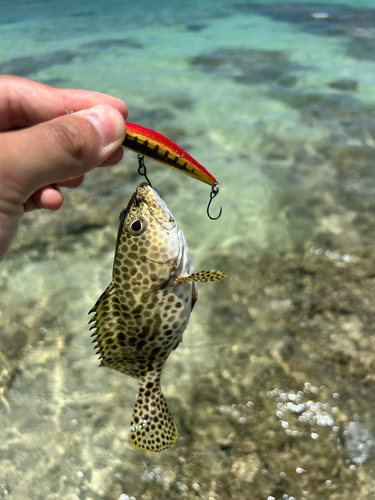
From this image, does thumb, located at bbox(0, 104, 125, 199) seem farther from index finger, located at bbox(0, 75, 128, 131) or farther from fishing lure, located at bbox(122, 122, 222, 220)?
index finger, located at bbox(0, 75, 128, 131)

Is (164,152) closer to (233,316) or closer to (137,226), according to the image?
(137,226)

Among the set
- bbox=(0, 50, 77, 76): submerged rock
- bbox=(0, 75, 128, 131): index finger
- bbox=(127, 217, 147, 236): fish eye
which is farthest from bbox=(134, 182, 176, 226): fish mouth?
bbox=(0, 50, 77, 76): submerged rock

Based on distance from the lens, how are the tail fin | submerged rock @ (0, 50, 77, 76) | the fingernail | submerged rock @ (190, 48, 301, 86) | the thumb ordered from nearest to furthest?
the thumb, the fingernail, the tail fin, submerged rock @ (190, 48, 301, 86), submerged rock @ (0, 50, 77, 76)

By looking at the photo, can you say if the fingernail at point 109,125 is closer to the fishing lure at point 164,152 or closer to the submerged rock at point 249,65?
the fishing lure at point 164,152

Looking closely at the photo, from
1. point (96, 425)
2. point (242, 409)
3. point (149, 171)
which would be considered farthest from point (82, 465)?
point (149, 171)

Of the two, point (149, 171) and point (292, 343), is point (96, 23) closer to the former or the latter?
point (149, 171)
